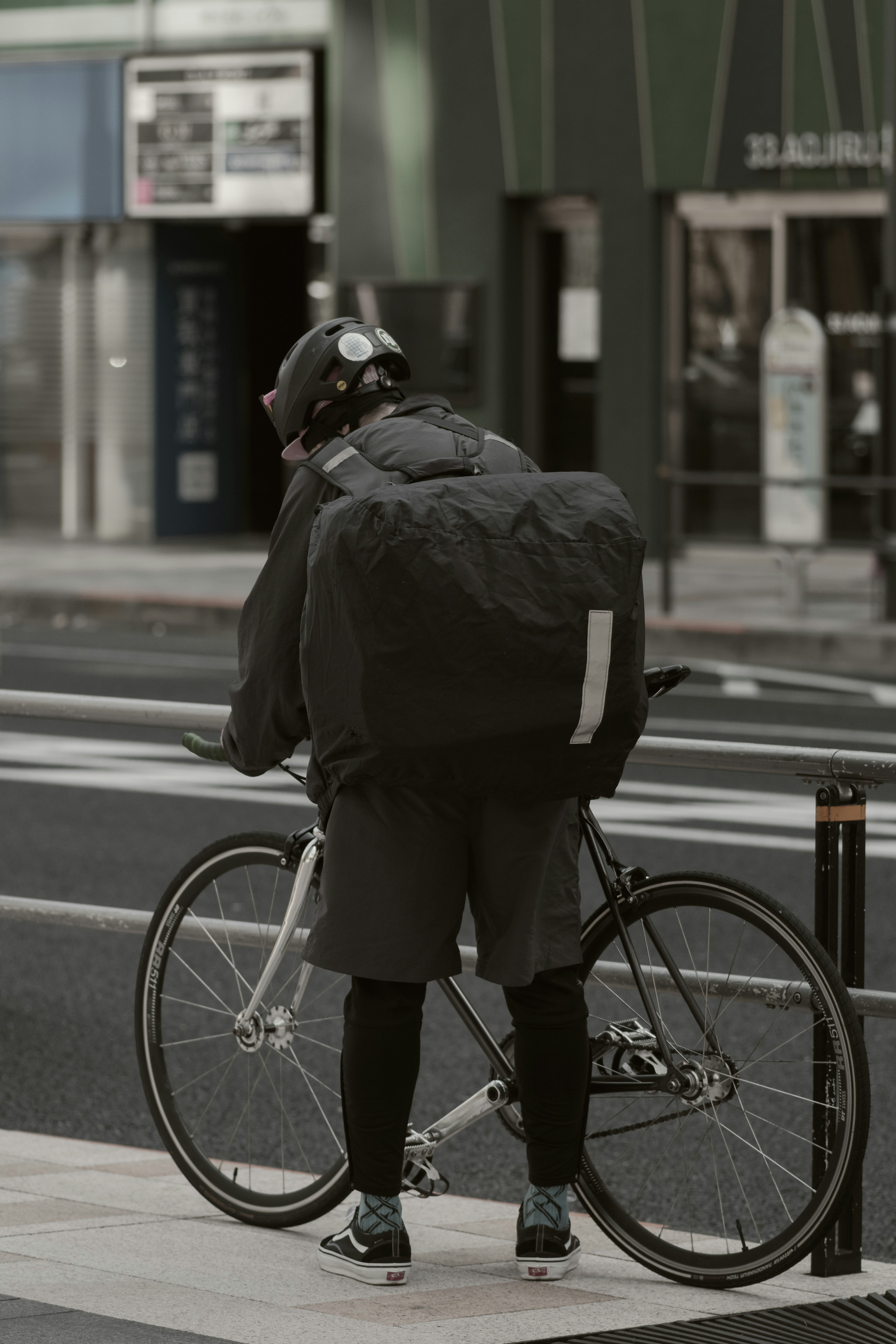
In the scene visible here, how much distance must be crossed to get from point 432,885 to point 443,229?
57.2 feet

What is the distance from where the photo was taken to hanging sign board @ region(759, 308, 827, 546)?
1795 centimetres

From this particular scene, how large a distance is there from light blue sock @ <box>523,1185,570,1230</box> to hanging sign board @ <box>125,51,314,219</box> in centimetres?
1784

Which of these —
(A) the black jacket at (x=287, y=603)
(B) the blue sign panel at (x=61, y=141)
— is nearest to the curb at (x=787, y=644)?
(B) the blue sign panel at (x=61, y=141)

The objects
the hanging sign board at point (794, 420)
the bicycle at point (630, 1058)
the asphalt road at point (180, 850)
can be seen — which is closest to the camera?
the bicycle at point (630, 1058)

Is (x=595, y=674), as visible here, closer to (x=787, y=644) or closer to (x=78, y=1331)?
(x=78, y=1331)

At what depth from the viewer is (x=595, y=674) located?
3.91 meters

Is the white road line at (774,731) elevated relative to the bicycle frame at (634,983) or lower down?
lower down

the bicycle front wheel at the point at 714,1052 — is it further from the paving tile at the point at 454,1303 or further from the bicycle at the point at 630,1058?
the paving tile at the point at 454,1303

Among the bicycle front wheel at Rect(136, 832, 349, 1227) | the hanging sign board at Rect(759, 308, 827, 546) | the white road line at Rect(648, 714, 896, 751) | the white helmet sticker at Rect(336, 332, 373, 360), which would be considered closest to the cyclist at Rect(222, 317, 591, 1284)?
the white helmet sticker at Rect(336, 332, 373, 360)

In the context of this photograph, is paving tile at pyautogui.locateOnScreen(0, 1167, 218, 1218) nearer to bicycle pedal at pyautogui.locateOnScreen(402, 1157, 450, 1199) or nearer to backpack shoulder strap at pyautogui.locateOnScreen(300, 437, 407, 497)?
bicycle pedal at pyautogui.locateOnScreen(402, 1157, 450, 1199)

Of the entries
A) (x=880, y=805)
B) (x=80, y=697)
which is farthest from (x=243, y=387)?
(x=80, y=697)

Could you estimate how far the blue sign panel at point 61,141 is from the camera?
2202 cm

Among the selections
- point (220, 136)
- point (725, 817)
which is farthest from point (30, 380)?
point (725, 817)

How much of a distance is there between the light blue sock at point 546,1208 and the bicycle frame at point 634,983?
0.18 meters
